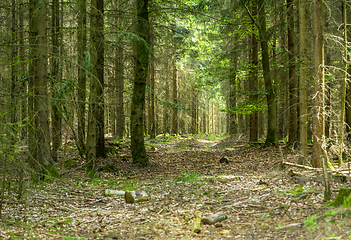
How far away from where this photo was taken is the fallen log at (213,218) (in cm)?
559

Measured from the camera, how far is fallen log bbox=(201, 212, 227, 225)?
559 centimetres

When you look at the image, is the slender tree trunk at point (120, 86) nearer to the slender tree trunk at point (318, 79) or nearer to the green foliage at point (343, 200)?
the slender tree trunk at point (318, 79)

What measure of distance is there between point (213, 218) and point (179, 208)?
127cm

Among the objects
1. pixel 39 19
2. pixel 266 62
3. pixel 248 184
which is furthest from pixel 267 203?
pixel 266 62

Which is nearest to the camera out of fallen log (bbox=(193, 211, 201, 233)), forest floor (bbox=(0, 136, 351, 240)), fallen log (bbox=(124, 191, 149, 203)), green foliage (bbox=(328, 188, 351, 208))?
green foliage (bbox=(328, 188, 351, 208))

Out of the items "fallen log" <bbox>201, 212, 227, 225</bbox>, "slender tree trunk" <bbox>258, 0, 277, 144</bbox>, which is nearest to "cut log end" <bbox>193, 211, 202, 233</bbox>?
"fallen log" <bbox>201, 212, 227, 225</bbox>

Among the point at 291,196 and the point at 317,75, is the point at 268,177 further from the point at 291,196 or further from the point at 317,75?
the point at 317,75

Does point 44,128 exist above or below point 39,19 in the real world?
below

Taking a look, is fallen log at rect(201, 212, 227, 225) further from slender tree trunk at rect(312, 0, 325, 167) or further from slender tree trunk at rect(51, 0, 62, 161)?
slender tree trunk at rect(51, 0, 62, 161)

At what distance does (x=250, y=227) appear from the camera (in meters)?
5.21

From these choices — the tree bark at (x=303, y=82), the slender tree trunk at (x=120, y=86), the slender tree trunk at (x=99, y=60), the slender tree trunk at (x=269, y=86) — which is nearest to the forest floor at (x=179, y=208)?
the tree bark at (x=303, y=82)

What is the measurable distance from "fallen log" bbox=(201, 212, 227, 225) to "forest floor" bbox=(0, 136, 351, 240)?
0.28ft

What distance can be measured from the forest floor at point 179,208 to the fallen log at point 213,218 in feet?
0.28

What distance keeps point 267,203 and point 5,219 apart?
5605 millimetres
